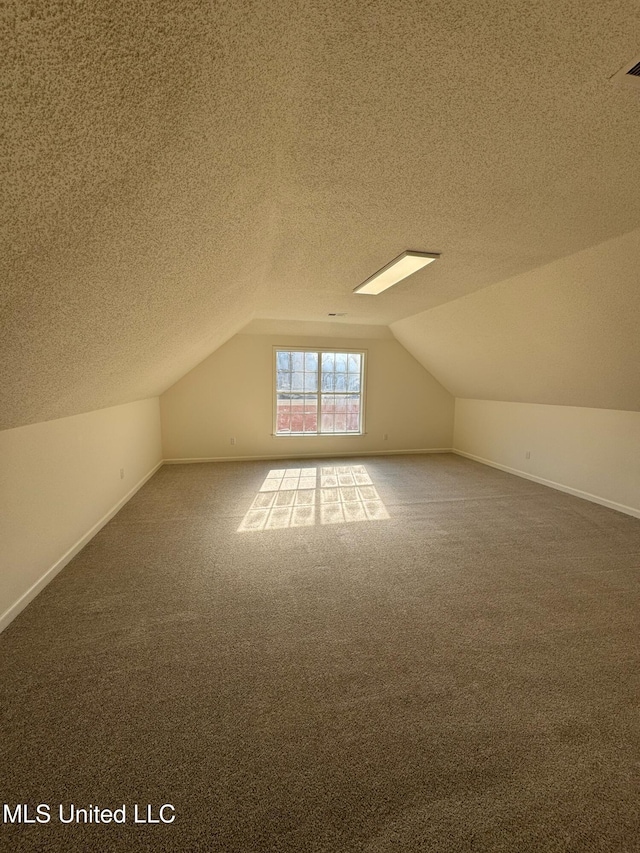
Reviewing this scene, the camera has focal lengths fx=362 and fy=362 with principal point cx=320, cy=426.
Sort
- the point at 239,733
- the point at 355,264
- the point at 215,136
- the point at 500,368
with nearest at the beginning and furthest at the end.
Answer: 1. the point at 215,136
2. the point at 239,733
3. the point at 355,264
4. the point at 500,368

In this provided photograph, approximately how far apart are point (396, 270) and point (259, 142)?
1.94 meters

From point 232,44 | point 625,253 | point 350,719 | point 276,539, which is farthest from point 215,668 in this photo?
point 625,253

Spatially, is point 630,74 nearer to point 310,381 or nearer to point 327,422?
point 310,381

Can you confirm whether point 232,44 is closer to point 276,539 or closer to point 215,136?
point 215,136

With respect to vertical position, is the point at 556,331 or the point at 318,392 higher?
the point at 556,331

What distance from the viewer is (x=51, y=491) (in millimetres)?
2525

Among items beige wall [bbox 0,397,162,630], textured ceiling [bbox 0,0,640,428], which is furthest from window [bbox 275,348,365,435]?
textured ceiling [bbox 0,0,640,428]

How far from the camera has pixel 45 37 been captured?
2.12 ft

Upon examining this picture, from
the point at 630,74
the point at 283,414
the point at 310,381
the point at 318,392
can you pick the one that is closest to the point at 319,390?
the point at 318,392

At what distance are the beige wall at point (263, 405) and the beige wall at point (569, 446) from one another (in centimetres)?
120

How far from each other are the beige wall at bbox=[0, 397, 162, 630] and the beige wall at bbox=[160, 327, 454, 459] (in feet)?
6.12

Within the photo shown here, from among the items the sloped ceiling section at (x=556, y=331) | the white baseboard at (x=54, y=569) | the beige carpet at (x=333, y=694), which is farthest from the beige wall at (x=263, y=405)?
the beige carpet at (x=333, y=694)

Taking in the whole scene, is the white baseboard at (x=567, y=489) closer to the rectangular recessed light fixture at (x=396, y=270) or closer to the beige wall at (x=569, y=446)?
the beige wall at (x=569, y=446)

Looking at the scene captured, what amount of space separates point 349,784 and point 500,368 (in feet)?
15.4
